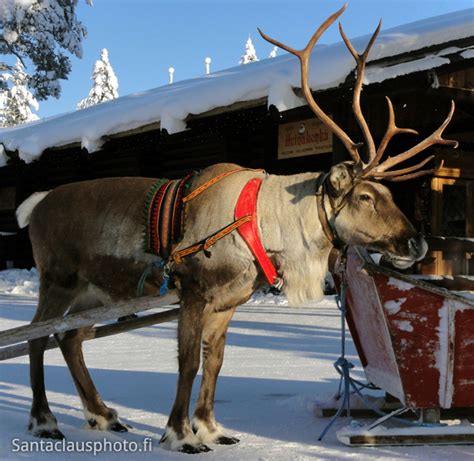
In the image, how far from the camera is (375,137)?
424 inches

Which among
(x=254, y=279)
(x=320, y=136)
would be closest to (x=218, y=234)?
Result: (x=254, y=279)

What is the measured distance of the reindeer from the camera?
132 inches

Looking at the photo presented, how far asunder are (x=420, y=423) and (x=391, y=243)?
3.17 feet

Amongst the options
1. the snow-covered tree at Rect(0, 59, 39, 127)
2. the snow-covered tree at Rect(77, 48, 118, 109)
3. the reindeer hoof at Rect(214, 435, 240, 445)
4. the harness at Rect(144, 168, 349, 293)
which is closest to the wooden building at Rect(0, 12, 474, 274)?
the harness at Rect(144, 168, 349, 293)

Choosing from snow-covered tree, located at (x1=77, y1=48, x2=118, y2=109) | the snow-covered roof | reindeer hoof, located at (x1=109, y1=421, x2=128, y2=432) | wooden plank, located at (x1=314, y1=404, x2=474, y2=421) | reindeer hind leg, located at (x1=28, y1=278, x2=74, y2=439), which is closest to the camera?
reindeer hind leg, located at (x1=28, y1=278, x2=74, y2=439)

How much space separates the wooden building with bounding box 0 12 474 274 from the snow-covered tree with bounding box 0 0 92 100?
812 cm

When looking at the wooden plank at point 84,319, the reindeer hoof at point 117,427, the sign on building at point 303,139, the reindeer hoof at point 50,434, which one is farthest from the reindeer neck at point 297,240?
the sign on building at point 303,139

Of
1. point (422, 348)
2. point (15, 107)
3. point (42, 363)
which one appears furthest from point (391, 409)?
point (15, 107)

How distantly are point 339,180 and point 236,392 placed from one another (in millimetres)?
2120

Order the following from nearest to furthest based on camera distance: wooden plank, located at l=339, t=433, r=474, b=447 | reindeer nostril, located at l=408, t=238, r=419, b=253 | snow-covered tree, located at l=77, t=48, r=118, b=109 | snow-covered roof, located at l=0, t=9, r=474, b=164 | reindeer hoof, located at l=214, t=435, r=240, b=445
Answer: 1. reindeer nostril, located at l=408, t=238, r=419, b=253
2. wooden plank, located at l=339, t=433, r=474, b=447
3. reindeer hoof, located at l=214, t=435, r=240, b=445
4. snow-covered roof, located at l=0, t=9, r=474, b=164
5. snow-covered tree, located at l=77, t=48, r=118, b=109

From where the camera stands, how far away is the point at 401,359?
3.29 metres

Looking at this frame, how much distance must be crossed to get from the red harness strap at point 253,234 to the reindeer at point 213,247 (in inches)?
1.1

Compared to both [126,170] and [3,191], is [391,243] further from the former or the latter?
[3,191]

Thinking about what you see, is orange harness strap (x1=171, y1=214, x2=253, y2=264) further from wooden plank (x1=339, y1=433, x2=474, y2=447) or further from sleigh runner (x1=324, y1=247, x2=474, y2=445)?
wooden plank (x1=339, y1=433, x2=474, y2=447)
